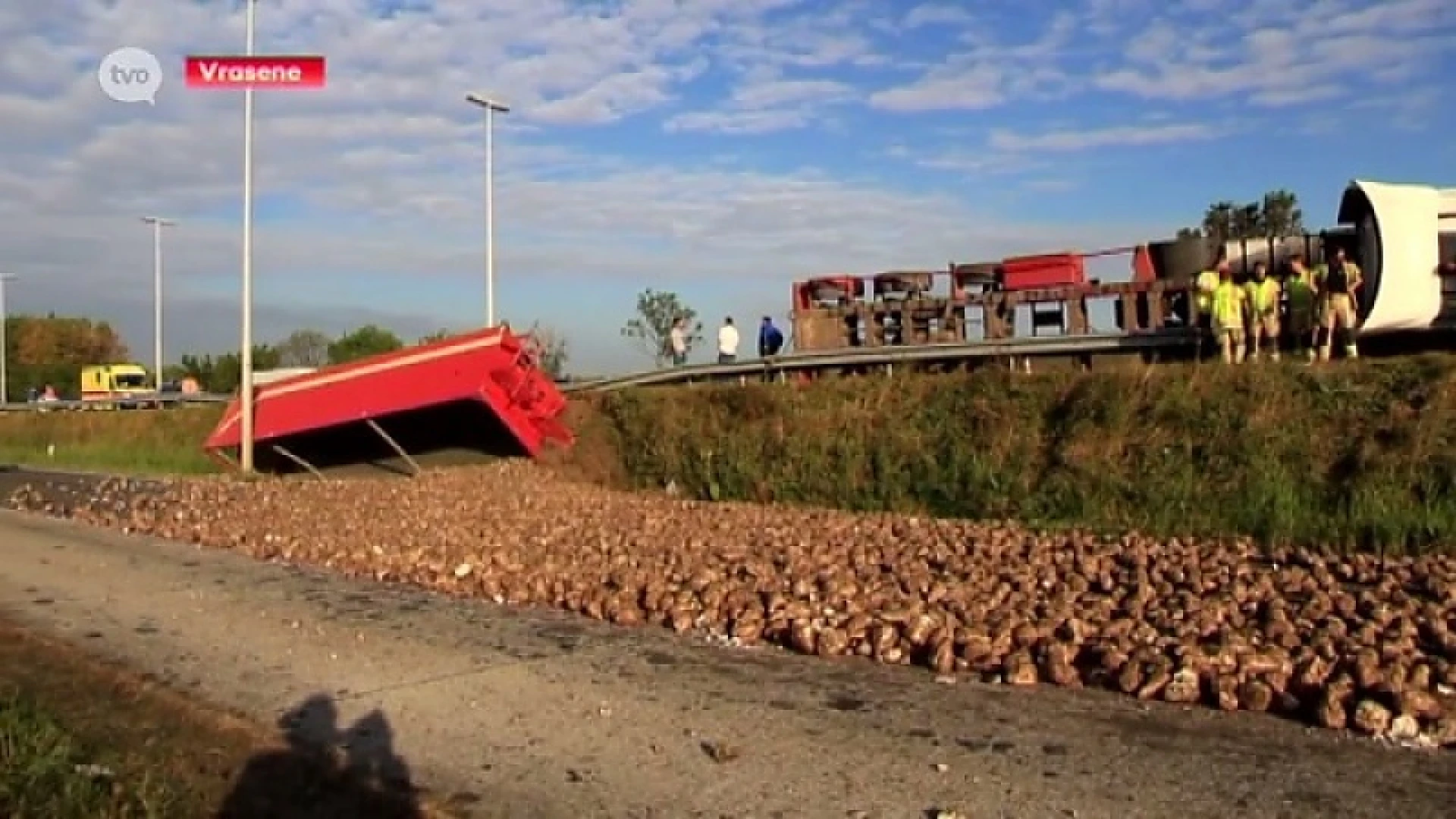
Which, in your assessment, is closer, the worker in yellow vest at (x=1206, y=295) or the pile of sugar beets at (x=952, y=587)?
the pile of sugar beets at (x=952, y=587)

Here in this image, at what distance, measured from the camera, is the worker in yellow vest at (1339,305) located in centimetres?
1694

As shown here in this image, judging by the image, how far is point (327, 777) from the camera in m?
5.99

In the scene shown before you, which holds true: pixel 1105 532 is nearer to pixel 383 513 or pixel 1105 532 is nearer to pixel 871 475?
pixel 871 475

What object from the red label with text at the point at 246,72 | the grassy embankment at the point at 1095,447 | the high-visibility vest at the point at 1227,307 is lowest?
the grassy embankment at the point at 1095,447

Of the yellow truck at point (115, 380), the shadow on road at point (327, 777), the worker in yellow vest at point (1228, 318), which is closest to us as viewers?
the shadow on road at point (327, 777)

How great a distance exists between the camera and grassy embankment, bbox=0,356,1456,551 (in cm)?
1336

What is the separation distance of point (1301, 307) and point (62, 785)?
1645 cm

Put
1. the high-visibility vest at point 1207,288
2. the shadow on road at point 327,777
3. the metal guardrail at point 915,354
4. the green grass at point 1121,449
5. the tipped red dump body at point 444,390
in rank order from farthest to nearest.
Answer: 1. the tipped red dump body at point 444,390
2. the metal guardrail at point 915,354
3. the high-visibility vest at point 1207,288
4. the green grass at point 1121,449
5. the shadow on road at point 327,777

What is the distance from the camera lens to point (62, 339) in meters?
97.1

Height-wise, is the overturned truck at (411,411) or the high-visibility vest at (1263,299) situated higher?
the high-visibility vest at (1263,299)

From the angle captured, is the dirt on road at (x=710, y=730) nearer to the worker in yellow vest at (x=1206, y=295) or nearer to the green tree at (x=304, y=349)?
the worker in yellow vest at (x=1206, y=295)

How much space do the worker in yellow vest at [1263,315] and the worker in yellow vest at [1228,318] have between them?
0.54ft

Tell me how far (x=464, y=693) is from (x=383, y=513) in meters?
9.55

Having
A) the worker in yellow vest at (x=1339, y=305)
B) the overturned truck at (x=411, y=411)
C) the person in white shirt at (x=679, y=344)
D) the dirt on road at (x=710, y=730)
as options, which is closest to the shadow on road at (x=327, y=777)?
the dirt on road at (x=710, y=730)
